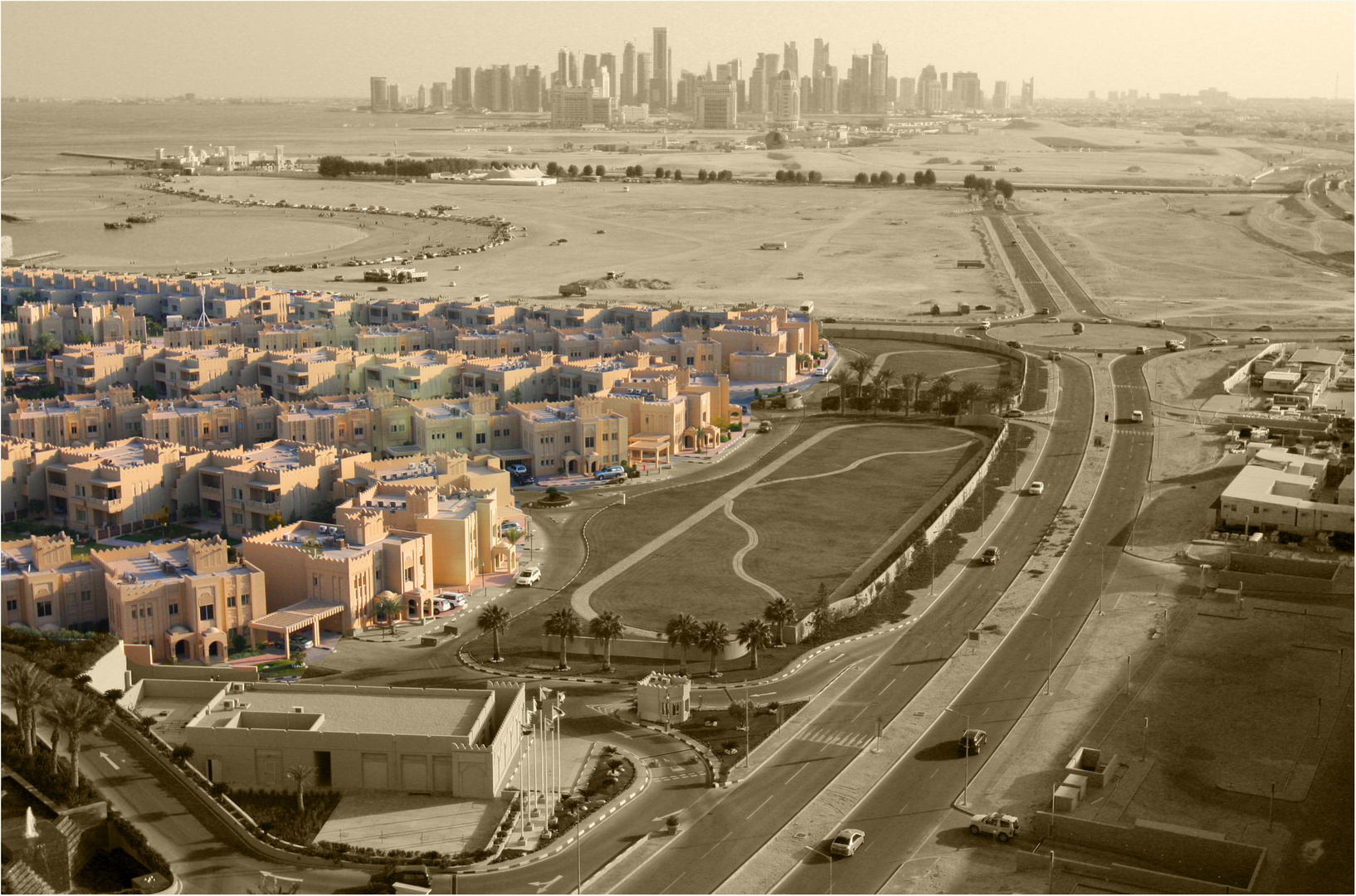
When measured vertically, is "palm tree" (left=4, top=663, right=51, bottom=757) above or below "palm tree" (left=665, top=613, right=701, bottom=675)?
above

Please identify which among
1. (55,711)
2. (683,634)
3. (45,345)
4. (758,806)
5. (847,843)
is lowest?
(758,806)

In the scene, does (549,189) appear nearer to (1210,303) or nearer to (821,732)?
(1210,303)

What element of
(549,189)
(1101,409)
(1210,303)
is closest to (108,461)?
(1101,409)

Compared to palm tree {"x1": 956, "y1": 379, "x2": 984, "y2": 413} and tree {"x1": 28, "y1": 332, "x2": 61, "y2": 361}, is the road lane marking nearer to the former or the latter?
palm tree {"x1": 956, "y1": 379, "x2": 984, "y2": 413}

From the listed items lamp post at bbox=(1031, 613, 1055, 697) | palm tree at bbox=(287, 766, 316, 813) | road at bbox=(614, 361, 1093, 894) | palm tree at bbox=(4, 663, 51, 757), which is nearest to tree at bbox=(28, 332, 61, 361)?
palm tree at bbox=(4, 663, 51, 757)

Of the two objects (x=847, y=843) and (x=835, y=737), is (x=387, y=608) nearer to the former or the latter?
(x=835, y=737)

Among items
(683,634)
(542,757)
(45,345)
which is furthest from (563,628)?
(45,345)
